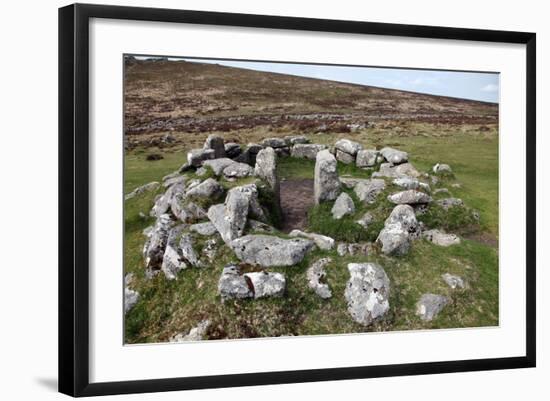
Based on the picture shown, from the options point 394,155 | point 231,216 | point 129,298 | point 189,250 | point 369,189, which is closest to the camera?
point 129,298

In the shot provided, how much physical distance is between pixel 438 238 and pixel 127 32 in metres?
6.84

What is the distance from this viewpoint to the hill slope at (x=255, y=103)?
12695 mm

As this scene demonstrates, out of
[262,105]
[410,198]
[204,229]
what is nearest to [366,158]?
[410,198]

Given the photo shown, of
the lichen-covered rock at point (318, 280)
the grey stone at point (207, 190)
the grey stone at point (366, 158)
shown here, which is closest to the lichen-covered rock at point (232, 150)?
the grey stone at point (207, 190)

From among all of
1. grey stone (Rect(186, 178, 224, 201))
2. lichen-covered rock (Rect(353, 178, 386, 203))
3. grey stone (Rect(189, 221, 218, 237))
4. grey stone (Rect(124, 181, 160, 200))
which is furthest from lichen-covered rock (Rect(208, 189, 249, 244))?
lichen-covered rock (Rect(353, 178, 386, 203))

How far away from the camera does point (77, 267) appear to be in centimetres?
1190

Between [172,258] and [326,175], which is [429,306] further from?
[172,258]

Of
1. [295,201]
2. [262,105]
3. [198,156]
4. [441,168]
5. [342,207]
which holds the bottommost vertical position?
[342,207]

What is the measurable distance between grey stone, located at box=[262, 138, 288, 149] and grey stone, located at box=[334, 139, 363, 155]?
1.00 meters

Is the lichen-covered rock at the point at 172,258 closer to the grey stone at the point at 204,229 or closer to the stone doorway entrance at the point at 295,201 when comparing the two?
the grey stone at the point at 204,229

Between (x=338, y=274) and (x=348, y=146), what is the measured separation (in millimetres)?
2466

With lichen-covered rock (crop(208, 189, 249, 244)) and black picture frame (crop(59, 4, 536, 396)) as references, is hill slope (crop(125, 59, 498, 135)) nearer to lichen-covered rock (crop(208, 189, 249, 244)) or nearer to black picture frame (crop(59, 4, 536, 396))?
black picture frame (crop(59, 4, 536, 396))

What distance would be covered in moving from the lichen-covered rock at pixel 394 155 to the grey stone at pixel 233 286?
154 inches

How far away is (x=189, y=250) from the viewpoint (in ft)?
43.5
